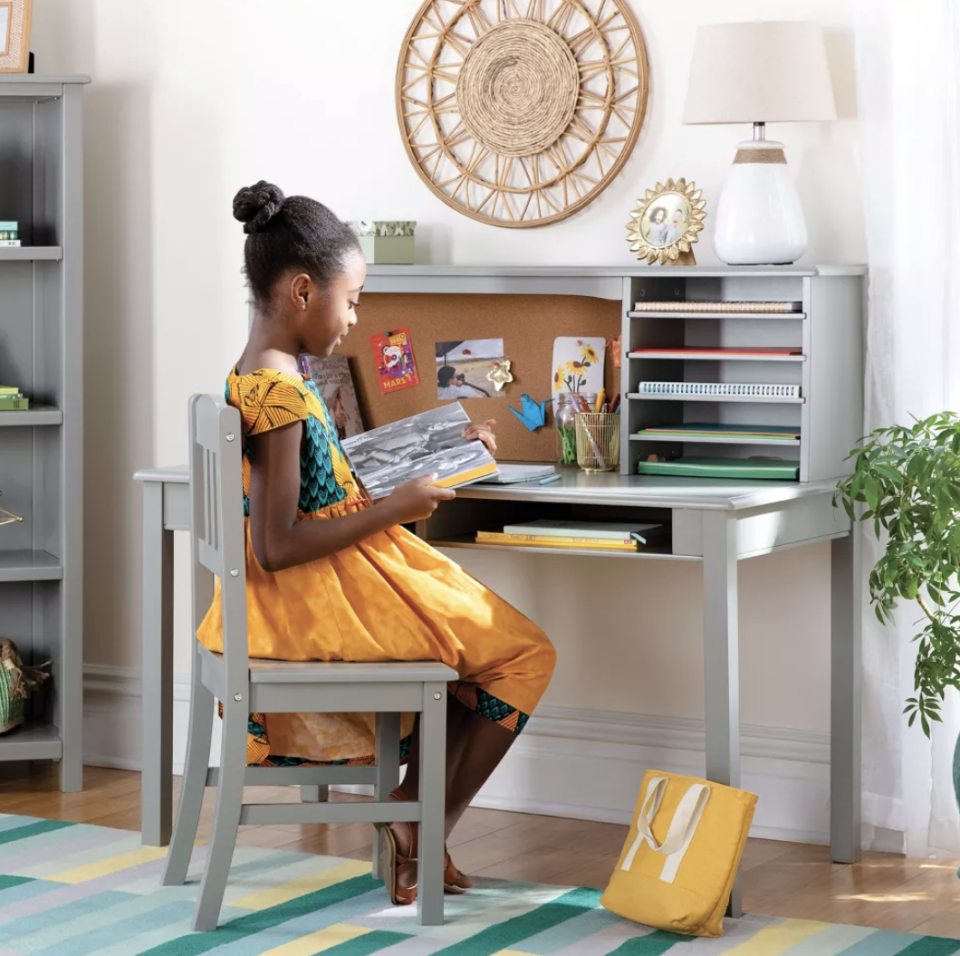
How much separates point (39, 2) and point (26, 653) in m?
1.50

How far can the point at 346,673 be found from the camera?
247cm

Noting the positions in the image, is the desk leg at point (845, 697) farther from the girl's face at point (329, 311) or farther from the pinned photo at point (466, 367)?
the girl's face at point (329, 311)

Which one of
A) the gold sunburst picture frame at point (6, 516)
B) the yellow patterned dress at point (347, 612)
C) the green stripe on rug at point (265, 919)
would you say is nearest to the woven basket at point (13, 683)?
the gold sunburst picture frame at point (6, 516)

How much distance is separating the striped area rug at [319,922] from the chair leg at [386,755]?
184 mm

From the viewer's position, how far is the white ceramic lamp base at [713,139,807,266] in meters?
2.88

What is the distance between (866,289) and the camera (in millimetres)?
2982

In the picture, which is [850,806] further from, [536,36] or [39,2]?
[39,2]

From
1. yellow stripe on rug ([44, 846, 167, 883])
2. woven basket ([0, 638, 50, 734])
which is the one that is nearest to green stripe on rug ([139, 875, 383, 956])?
yellow stripe on rug ([44, 846, 167, 883])

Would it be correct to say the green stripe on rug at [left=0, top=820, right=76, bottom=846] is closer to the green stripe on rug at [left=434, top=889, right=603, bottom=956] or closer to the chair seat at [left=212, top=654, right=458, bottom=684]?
the chair seat at [left=212, top=654, right=458, bottom=684]

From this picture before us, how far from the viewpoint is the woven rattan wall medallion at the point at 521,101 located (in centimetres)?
320

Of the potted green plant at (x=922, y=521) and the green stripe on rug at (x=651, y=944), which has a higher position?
the potted green plant at (x=922, y=521)

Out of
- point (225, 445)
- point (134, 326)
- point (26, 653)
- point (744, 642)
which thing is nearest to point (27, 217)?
point (134, 326)

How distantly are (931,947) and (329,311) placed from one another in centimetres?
135

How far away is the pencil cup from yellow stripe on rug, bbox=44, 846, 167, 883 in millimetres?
1059
